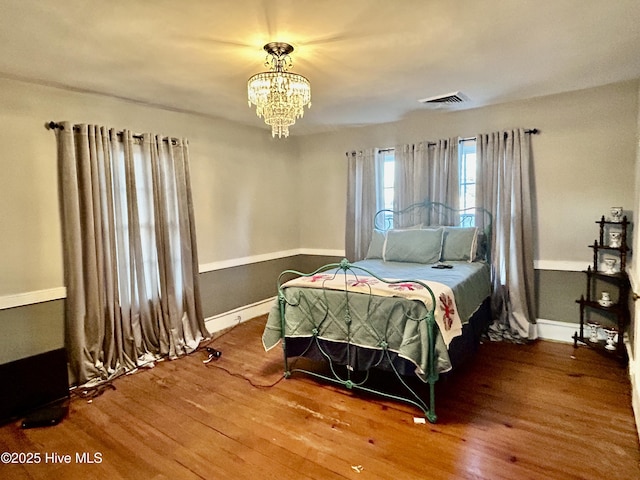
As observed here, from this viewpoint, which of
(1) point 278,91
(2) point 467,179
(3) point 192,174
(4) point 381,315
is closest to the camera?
(1) point 278,91

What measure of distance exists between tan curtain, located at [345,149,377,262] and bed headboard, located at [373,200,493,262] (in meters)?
0.15

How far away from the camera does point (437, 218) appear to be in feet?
13.4

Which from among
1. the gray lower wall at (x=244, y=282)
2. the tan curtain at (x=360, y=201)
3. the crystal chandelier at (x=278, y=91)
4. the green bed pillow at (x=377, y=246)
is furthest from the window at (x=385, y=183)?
the crystal chandelier at (x=278, y=91)

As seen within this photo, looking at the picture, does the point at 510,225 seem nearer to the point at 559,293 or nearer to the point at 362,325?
the point at 559,293

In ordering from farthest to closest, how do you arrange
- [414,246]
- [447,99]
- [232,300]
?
[232,300] → [414,246] → [447,99]

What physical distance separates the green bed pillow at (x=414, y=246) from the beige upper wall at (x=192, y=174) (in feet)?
5.58

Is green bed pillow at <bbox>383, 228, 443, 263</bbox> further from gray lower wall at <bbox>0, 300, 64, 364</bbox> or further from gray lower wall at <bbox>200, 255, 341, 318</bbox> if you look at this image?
gray lower wall at <bbox>0, 300, 64, 364</bbox>

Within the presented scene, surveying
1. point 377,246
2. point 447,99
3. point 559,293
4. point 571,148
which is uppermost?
point 447,99

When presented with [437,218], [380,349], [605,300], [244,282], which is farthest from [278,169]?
[605,300]

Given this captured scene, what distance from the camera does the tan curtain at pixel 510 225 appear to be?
11.7ft

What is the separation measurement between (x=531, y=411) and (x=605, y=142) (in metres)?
2.45

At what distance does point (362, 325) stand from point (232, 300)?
2178mm

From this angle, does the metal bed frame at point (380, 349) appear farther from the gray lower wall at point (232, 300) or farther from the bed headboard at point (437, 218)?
the gray lower wall at point (232, 300)

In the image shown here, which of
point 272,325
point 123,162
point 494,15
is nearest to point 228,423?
point 272,325
